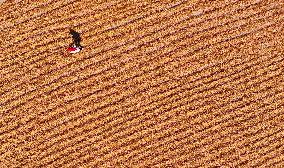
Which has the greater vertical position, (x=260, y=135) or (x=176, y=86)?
(x=176, y=86)

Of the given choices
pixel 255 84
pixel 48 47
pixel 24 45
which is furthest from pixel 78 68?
pixel 255 84

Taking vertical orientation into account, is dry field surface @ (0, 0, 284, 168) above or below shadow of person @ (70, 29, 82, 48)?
below

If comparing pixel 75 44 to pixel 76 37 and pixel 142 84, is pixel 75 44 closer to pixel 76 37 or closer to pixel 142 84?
pixel 76 37

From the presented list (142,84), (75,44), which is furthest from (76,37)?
(142,84)

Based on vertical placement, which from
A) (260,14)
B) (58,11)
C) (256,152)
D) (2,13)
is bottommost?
(256,152)

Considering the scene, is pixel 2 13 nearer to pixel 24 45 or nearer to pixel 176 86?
pixel 24 45
